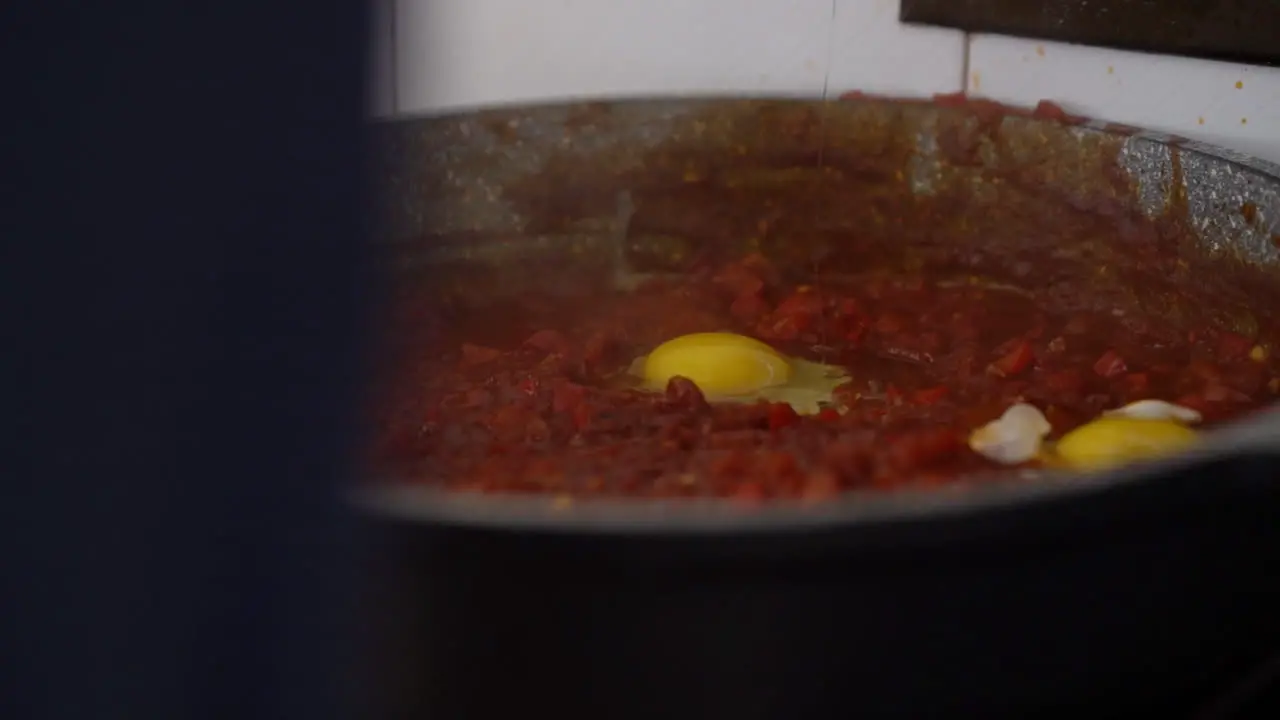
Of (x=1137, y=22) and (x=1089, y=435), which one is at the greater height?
(x=1137, y=22)

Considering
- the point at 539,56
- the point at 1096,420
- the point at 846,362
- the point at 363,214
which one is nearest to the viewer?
the point at 363,214

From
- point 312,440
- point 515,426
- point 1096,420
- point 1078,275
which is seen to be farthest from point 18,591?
point 1078,275

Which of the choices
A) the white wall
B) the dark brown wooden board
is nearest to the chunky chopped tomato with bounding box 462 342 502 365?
the white wall

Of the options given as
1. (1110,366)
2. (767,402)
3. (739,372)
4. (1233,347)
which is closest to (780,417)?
(767,402)

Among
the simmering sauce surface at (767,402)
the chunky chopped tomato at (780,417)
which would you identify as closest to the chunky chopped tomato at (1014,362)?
the simmering sauce surface at (767,402)

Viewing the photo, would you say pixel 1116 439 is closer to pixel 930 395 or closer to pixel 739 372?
pixel 930 395

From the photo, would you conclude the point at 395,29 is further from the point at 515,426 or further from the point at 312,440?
the point at 515,426

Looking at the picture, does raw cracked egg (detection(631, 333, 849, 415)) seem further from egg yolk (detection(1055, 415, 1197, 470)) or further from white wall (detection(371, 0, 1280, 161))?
white wall (detection(371, 0, 1280, 161))
